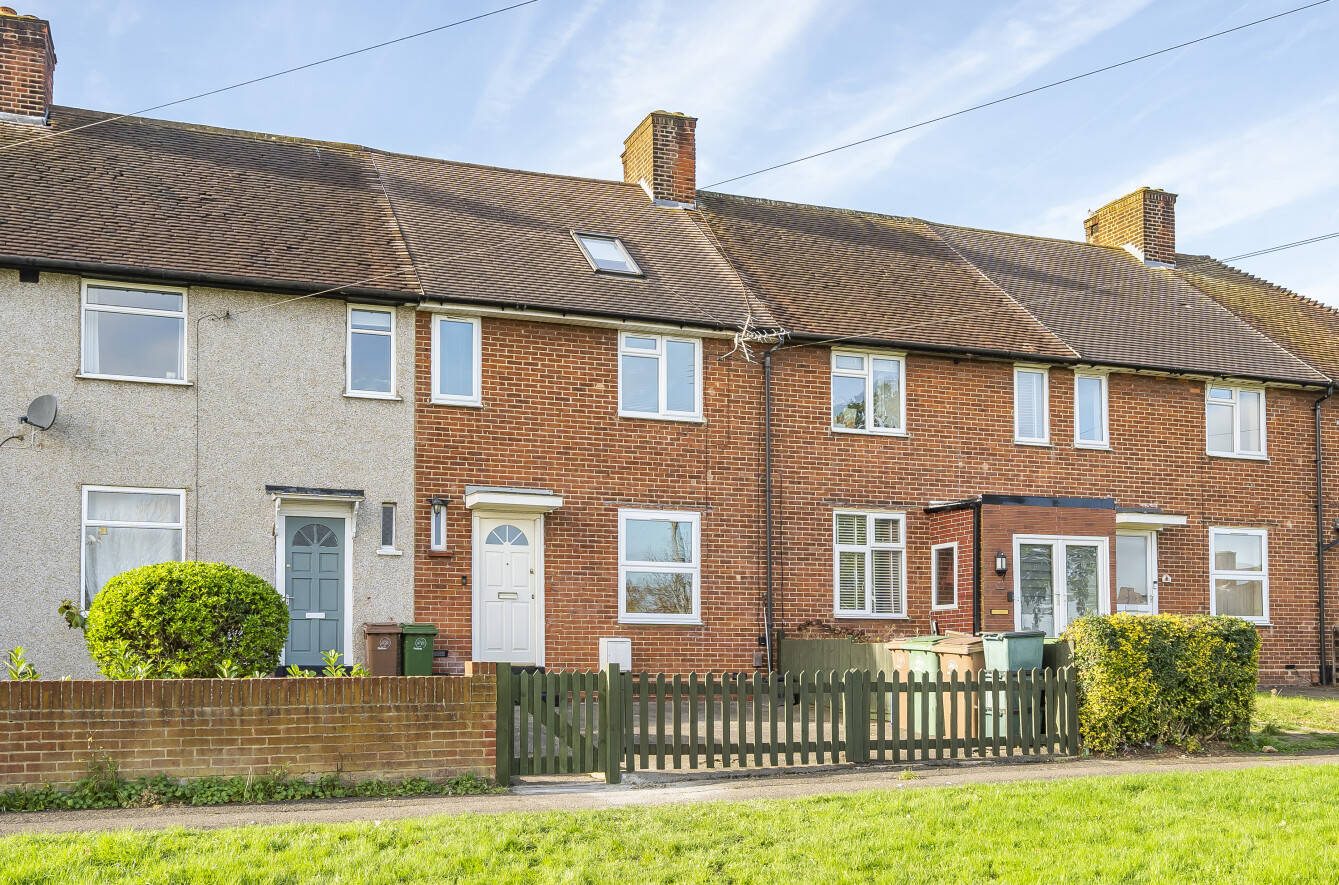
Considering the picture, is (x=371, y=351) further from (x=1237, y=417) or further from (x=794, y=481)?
(x=1237, y=417)

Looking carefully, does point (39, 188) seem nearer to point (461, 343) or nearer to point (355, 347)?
point (355, 347)

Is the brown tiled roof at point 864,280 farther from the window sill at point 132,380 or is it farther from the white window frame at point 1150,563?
the window sill at point 132,380

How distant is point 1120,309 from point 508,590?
12777 millimetres

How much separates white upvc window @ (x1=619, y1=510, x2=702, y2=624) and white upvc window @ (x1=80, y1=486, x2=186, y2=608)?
5876 millimetres

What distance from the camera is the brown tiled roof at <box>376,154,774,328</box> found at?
18.6 meters

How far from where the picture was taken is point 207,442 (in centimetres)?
1661

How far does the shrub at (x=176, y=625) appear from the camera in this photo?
433 inches

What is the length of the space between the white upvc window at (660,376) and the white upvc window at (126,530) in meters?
6.15

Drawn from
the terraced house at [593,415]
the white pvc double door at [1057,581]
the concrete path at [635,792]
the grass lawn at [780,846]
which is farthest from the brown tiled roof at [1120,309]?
the grass lawn at [780,846]

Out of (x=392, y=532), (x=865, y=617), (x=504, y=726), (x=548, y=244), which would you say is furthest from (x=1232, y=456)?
(x=504, y=726)

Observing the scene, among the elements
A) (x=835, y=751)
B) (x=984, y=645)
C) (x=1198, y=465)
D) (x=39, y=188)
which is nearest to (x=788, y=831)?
(x=835, y=751)

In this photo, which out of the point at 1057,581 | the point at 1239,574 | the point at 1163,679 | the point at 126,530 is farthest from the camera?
the point at 1239,574

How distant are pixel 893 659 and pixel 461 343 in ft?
23.3

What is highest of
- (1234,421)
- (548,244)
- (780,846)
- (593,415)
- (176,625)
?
(548,244)
